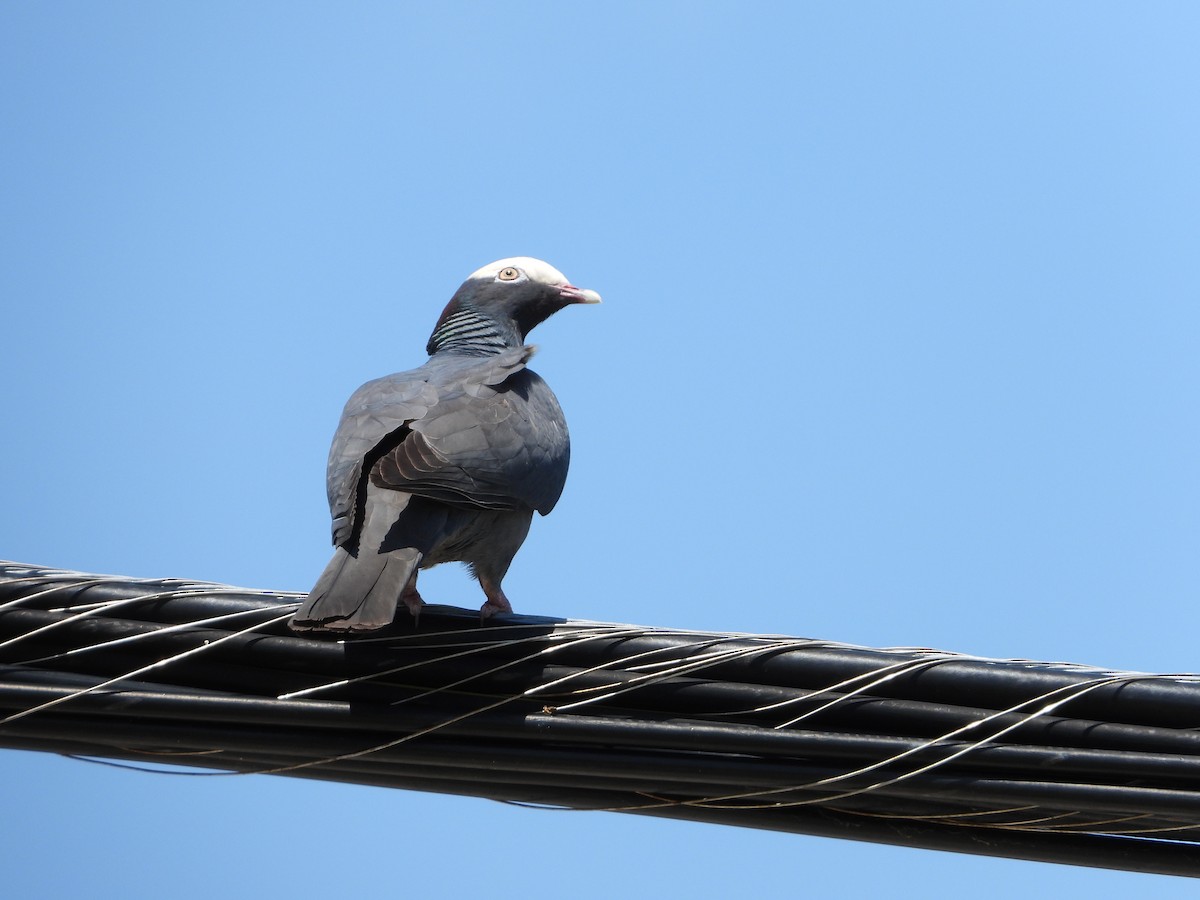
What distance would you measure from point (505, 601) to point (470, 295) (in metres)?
1.81

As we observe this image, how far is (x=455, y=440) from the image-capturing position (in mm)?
4355

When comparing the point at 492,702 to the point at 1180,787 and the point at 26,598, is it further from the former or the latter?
the point at 1180,787

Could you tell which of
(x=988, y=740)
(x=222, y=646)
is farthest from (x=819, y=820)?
(x=222, y=646)

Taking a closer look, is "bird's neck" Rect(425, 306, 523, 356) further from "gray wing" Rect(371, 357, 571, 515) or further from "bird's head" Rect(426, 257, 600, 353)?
"gray wing" Rect(371, 357, 571, 515)

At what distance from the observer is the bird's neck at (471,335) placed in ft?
19.9

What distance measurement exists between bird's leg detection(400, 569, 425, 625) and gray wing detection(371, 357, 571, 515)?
261mm

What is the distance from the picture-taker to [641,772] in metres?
3.35


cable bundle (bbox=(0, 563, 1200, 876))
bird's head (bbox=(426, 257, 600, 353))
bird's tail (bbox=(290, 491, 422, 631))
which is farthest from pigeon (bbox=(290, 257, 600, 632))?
bird's head (bbox=(426, 257, 600, 353))

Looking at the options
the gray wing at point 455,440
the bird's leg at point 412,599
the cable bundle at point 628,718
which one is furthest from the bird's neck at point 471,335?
the cable bundle at point 628,718

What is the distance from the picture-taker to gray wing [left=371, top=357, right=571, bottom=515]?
415 cm

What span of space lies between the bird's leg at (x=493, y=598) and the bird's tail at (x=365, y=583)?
951 millimetres

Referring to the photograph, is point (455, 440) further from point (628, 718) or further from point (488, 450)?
point (628, 718)

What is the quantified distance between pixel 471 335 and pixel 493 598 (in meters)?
1.51

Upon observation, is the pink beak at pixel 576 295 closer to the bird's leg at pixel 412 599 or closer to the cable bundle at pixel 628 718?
the bird's leg at pixel 412 599
